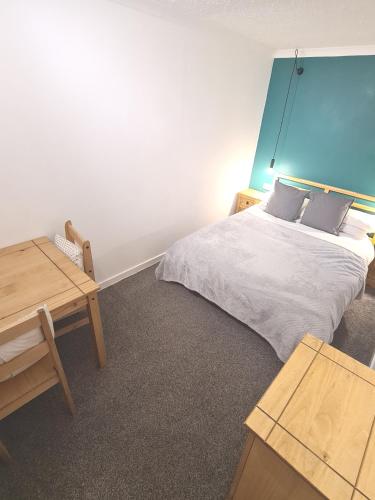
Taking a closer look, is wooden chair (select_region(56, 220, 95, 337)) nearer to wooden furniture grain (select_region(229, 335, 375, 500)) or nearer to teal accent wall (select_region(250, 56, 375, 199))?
wooden furniture grain (select_region(229, 335, 375, 500))

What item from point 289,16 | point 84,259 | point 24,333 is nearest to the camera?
point 24,333

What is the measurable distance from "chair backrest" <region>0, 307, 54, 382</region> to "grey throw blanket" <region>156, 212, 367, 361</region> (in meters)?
1.34

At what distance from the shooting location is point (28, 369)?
1.27 m

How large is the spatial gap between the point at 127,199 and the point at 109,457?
1.85m

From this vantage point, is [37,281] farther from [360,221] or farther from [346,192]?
[346,192]

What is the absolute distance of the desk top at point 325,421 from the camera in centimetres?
72

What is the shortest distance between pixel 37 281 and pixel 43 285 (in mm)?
59

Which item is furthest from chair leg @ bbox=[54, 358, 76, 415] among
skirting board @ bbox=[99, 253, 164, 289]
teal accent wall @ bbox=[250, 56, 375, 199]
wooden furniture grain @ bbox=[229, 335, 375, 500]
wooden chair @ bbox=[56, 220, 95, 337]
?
teal accent wall @ bbox=[250, 56, 375, 199]

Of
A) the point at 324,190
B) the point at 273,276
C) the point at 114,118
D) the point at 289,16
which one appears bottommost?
the point at 273,276

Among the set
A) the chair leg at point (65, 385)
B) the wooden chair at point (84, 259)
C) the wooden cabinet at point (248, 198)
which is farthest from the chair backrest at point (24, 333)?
the wooden cabinet at point (248, 198)

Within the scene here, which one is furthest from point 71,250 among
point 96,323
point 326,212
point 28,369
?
point 326,212

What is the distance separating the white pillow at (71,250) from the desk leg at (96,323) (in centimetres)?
35

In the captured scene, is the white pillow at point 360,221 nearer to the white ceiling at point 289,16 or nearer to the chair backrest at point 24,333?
the white ceiling at point 289,16

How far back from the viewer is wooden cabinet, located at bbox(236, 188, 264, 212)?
3.50 metres
